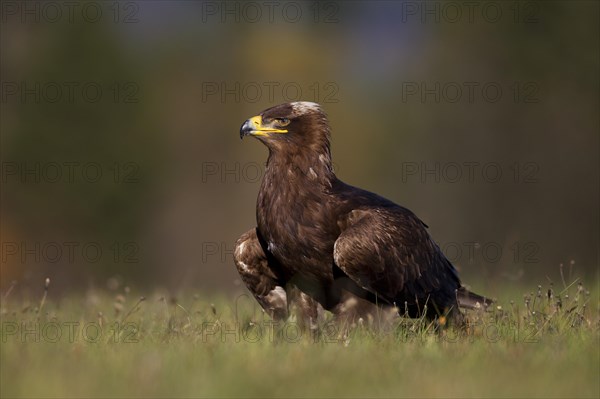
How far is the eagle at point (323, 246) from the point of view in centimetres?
825

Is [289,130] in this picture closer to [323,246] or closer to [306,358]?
[323,246]

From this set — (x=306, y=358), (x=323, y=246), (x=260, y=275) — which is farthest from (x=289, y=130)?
(x=306, y=358)

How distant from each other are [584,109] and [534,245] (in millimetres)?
4113

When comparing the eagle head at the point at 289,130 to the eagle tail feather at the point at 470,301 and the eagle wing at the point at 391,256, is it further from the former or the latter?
the eagle tail feather at the point at 470,301

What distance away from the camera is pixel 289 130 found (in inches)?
346

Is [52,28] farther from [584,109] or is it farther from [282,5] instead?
[584,109]

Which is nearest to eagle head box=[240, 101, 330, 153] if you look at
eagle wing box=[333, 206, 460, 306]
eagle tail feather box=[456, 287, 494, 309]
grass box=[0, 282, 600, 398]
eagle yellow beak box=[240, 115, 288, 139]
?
eagle yellow beak box=[240, 115, 288, 139]

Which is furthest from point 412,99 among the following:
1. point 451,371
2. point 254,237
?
point 451,371

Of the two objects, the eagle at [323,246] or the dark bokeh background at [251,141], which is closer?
the eagle at [323,246]

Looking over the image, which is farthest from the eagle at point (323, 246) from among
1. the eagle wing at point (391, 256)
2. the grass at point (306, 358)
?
the grass at point (306, 358)

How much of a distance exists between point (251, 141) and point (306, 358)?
3682 centimetres

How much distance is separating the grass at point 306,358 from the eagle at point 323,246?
12.7 inches

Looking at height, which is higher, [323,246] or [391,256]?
[323,246]

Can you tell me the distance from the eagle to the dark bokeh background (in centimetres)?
218
